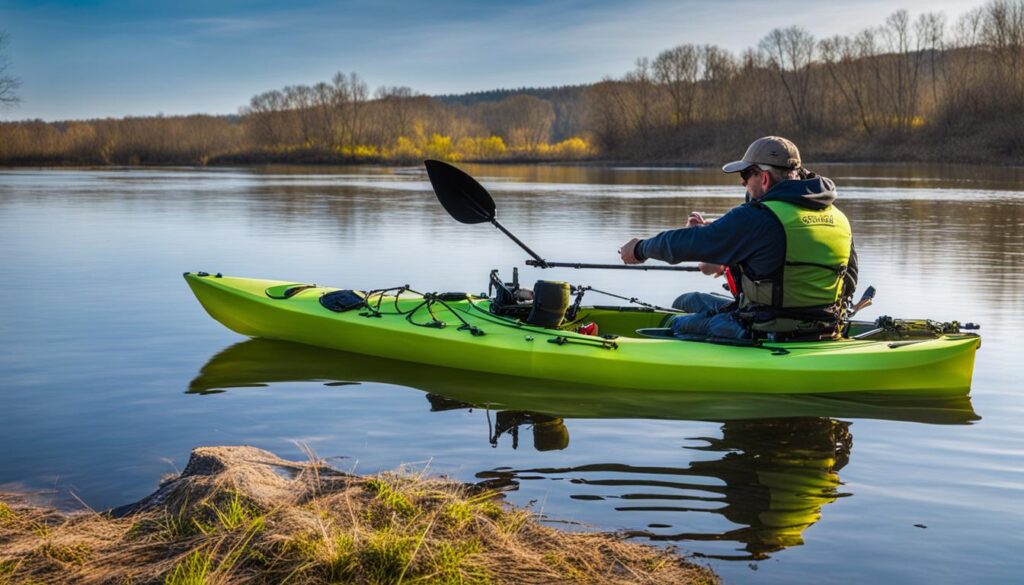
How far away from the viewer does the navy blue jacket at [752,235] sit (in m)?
5.50

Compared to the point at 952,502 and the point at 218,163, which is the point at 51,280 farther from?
the point at 218,163

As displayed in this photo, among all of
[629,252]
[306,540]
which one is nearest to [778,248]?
[629,252]

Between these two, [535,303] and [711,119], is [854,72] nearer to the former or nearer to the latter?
[711,119]

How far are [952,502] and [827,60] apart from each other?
56499mm

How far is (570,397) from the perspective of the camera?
237 inches

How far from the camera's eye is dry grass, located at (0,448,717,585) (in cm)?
302

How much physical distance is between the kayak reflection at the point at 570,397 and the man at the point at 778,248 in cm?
47

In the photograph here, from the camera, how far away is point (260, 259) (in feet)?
40.7

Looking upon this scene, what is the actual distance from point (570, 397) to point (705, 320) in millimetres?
1093

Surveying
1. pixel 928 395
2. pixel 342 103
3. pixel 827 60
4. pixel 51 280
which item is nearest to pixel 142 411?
pixel 928 395

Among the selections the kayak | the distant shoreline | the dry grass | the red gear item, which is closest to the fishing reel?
the kayak

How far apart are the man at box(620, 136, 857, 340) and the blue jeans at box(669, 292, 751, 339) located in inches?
1.9

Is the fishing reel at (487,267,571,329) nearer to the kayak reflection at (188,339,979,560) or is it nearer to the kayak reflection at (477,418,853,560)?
the kayak reflection at (188,339,979,560)

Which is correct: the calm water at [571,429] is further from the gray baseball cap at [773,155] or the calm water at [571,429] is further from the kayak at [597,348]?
the gray baseball cap at [773,155]
